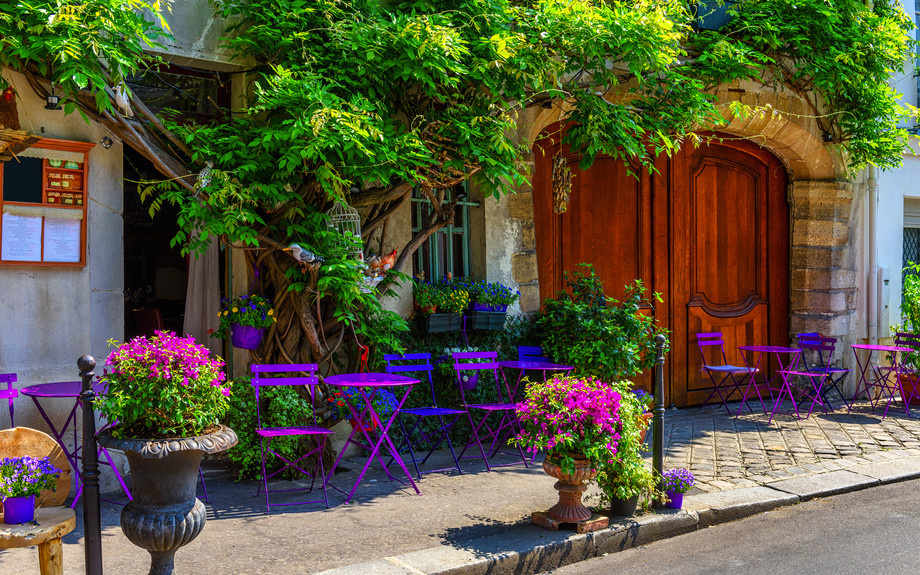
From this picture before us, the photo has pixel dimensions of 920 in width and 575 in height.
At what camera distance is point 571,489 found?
454cm

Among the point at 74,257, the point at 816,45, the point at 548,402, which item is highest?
the point at 816,45

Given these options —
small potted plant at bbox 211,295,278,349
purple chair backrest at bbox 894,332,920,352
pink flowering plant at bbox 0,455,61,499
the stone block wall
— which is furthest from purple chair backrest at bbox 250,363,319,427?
purple chair backrest at bbox 894,332,920,352

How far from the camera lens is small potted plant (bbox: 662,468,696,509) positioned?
195 inches

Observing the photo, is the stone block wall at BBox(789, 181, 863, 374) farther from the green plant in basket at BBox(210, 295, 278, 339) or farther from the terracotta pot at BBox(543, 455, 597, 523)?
the green plant in basket at BBox(210, 295, 278, 339)

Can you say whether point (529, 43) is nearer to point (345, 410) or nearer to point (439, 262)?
point (439, 262)

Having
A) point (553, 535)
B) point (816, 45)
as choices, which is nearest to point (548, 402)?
point (553, 535)

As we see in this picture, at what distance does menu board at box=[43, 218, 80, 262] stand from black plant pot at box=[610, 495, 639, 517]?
3938mm

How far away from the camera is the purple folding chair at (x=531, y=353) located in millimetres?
7098

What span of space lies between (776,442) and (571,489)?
354 cm

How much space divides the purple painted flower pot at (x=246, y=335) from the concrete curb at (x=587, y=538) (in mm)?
2300

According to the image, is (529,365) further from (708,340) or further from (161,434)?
(161,434)

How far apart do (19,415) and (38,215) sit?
133cm

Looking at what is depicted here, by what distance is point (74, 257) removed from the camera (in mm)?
5484

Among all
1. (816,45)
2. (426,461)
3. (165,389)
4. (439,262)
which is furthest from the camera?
(816,45)
